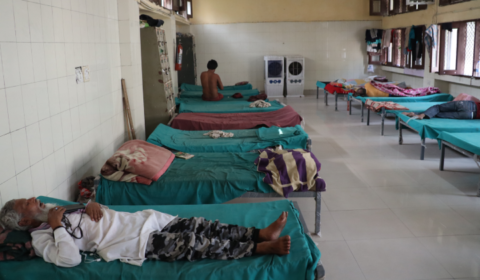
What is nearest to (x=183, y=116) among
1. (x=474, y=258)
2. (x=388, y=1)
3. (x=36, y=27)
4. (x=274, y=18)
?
(x=36, y=27)

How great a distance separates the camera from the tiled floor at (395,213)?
299 centimetres

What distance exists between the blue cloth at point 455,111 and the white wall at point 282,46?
632cm

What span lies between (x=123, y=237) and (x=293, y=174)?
1.58 meters

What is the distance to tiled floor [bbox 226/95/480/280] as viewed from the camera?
118 inches

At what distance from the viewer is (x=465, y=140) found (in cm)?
462

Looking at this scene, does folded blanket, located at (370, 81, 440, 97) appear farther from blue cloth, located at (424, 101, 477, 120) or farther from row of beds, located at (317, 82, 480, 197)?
blue cloth, located at (424, 101, 477, 120)

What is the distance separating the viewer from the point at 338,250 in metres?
3.23

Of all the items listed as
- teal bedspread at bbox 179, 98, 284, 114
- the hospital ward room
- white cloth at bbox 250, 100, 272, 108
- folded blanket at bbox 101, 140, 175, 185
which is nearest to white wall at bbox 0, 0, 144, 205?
the hospital ward room

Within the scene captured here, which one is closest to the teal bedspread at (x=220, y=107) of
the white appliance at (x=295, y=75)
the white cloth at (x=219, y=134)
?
the white cloth at (x=219, y=134)

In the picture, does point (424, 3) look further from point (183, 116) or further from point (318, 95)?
point (183, 116)

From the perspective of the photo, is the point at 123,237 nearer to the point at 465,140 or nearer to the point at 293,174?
the point at 293,174

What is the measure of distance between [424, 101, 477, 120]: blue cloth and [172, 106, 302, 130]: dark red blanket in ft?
6.43

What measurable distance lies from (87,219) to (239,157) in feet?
6.30

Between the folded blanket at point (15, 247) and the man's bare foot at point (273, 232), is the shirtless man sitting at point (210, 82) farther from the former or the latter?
the folded blanket at point (15, 247)
